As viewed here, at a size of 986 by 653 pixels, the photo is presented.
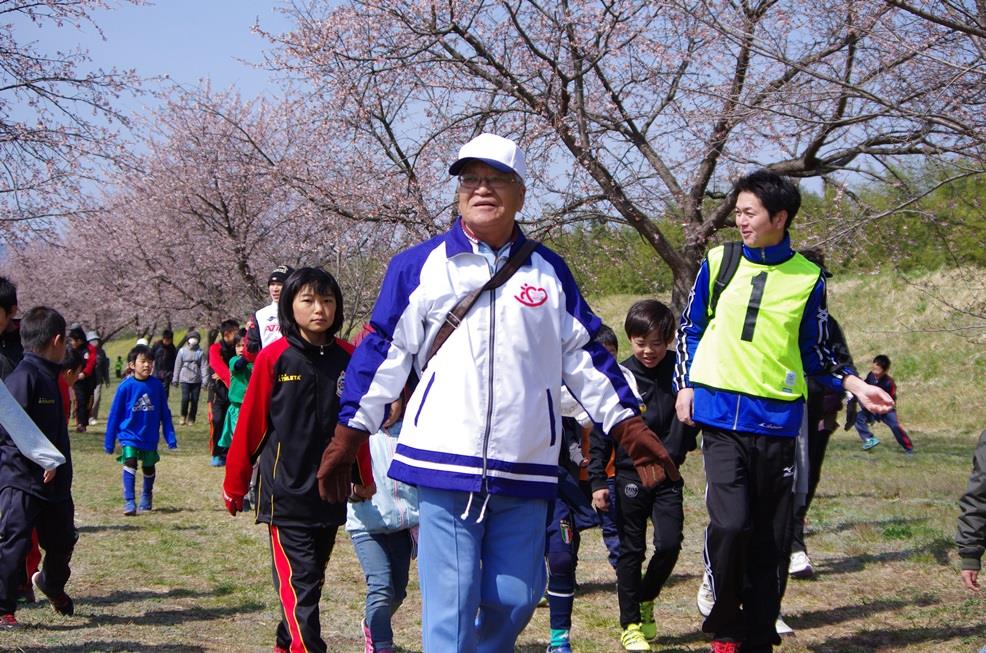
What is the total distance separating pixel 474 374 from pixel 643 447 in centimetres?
60

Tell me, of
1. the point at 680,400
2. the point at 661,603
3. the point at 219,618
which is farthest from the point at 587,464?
the point at 219,618

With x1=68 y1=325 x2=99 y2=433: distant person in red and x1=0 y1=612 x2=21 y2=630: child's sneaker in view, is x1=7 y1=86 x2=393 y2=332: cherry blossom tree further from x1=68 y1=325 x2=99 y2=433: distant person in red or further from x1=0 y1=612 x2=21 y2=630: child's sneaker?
x1=0 y1=612 x2=21 y2=630: child's sneaker

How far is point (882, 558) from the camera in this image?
25.3 feet

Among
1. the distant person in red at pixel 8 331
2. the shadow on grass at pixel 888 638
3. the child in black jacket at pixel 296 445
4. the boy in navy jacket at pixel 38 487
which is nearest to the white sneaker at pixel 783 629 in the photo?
the shadow on grass at pixel 888 638

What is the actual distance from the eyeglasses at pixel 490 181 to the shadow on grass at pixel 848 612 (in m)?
3.57

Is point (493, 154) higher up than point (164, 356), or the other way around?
point (164, 356)

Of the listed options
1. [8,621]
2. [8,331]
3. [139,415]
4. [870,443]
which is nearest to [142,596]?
[8,621]

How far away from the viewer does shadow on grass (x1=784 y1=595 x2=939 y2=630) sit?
597cm

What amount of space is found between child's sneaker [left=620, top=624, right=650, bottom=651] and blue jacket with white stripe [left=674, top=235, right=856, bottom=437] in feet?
4.46

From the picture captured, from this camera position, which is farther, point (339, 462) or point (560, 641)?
point (560, 641)

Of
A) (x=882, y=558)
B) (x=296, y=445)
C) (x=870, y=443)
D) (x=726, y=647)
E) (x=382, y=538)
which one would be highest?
(x=296, y=445)

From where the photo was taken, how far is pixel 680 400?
4.77 m

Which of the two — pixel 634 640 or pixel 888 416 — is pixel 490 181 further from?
pixel 888 416

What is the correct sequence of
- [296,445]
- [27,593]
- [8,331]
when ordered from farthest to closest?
1. [8,331]
2. [27,593]
3. [296,445]
